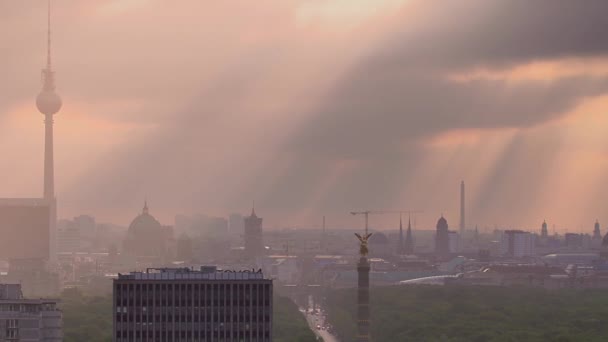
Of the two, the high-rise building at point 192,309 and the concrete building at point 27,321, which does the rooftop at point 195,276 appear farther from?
the concrete building at point 27,321

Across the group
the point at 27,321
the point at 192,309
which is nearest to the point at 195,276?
the point at 192,309

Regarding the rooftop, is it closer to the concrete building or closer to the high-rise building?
the high-rise building

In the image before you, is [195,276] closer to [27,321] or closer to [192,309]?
[192,309]

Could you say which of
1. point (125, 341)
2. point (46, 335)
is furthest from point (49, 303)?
point (125, 341)

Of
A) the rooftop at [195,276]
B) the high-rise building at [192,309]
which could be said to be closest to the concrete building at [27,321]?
the rooftop at [195,276]

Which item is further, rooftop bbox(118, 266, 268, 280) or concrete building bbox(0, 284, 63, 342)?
concrete building bbox(0, 284, 63, 342)

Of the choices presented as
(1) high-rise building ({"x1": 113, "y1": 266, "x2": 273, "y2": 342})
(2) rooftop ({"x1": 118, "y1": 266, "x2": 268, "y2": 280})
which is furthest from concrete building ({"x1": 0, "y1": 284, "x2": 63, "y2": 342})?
(1) high-rise building ({"x1": 113, "y1": 266, "x2": 273, "y2": 342})

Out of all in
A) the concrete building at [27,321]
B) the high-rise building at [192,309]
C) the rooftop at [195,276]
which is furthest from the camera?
the concrete building at [27,321]
